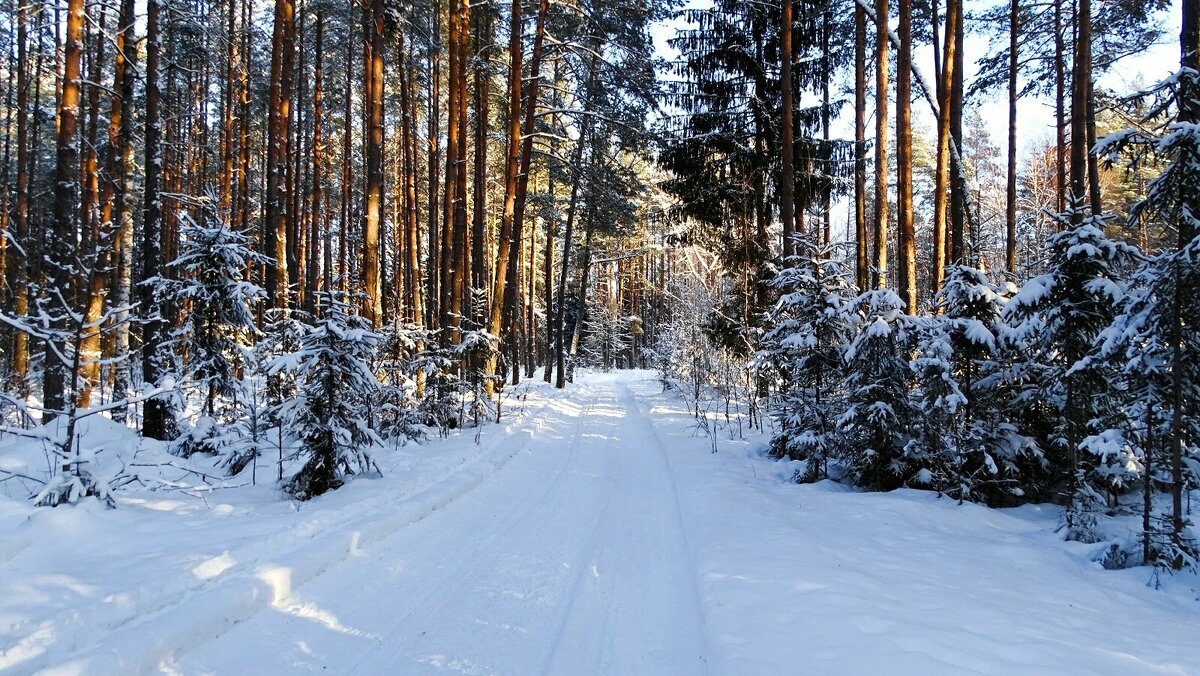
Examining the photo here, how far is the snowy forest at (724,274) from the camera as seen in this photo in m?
5.03

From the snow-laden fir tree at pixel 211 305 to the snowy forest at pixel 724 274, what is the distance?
0.05m

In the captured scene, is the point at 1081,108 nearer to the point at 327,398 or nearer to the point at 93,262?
the point at 327,398

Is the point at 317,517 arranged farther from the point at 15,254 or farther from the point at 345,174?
the point at 15,254

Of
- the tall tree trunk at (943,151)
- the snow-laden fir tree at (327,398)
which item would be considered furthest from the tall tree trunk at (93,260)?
the tall tree trunk at (943,151)

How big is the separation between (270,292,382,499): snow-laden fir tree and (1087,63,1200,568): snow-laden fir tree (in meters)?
7.52

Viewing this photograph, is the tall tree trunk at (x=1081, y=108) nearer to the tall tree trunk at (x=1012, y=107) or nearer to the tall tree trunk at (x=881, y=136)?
the tall tree trunk at (x=881, y=136)

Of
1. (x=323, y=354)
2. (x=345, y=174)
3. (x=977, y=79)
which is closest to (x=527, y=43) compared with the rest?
(x=345, y=174)

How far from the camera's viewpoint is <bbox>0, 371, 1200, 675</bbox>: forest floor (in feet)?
10.2

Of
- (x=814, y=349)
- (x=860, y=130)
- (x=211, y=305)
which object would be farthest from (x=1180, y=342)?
(x=211, y=305)

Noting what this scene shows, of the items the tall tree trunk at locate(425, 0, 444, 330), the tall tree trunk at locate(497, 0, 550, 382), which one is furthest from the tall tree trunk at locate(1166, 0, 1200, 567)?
the tall tree trunk at locate(425, 0, 444, 330)

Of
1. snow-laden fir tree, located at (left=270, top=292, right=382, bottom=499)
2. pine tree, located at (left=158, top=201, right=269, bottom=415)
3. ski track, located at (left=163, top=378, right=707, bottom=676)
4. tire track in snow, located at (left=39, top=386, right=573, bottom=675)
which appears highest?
pine tree, located at (left=158, top=201, right=269, bottom=415)

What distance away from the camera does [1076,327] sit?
5750 mm

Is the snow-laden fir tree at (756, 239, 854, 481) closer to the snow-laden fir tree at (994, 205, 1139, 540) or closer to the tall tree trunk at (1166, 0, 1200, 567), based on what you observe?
the snow-laden fir tree at (994, 205, 1139, 540)

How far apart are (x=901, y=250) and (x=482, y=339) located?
8346mm
